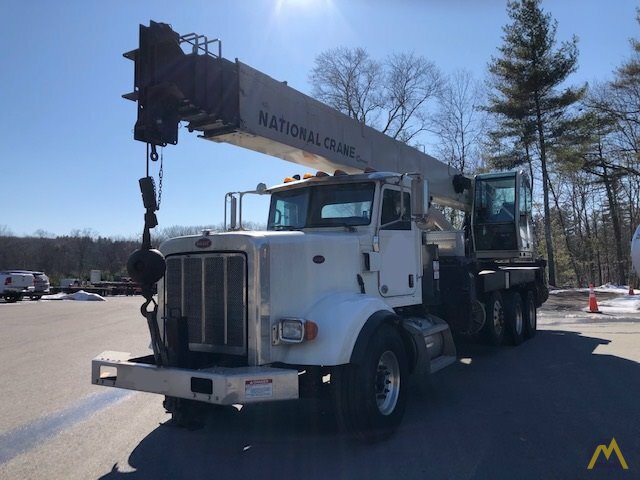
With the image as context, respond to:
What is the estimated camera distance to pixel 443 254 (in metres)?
8.56

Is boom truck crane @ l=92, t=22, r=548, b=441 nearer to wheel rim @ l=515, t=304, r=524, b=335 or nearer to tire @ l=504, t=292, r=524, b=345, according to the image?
tire @ l=504, t=292, r=524, b=345

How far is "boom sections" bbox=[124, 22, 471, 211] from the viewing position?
479 cm

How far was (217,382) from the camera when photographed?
161 inches

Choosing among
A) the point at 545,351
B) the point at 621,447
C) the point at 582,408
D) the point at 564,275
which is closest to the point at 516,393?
the point at 582,408

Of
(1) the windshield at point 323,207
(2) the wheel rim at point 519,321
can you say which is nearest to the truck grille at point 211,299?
(1) the windshield at point 323,207

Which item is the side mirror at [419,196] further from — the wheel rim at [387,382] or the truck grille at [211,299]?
the truck grille at [211,299]

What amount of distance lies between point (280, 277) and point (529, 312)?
27.8 ft

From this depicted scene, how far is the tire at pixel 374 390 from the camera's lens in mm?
4645

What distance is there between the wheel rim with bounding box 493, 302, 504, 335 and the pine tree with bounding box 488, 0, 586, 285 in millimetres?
21219

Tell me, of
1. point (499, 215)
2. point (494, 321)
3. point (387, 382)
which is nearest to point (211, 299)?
point (387, 382)

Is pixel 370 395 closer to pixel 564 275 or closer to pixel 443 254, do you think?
pixel 443 254

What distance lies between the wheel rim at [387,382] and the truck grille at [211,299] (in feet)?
4.66

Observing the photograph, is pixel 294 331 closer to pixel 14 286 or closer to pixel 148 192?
Answer: pixel 148 192

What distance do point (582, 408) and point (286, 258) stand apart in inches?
151
